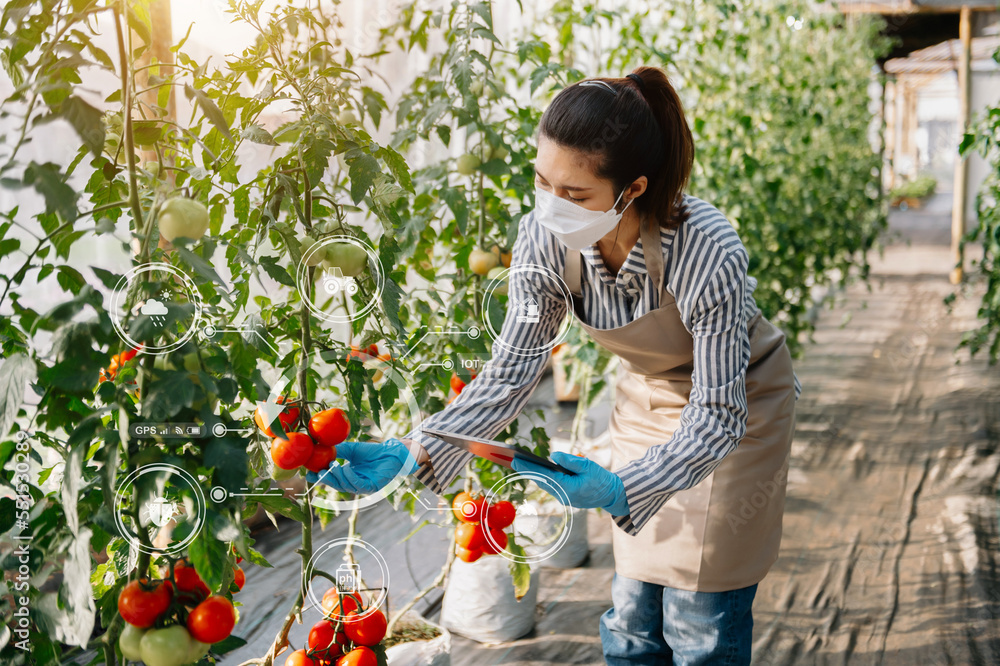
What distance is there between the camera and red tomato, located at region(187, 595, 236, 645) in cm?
73

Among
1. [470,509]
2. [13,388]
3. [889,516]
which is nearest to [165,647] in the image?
[13,388]

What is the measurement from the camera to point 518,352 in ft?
3.94

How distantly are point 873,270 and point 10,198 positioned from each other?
7.29m

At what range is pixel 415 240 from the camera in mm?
1463

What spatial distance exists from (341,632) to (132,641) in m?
0.41

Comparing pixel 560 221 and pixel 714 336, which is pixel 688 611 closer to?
pixel 714 336

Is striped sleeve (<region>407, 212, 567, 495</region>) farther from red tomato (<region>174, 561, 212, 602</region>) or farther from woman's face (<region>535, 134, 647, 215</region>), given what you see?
red tomato (<region>174, 561, 212, 602</region>)

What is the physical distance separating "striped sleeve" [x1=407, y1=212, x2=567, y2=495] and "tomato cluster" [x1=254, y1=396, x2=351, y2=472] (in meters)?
0.22

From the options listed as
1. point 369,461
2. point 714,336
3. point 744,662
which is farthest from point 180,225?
point 744,662

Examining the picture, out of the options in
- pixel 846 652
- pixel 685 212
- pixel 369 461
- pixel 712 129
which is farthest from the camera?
pixel 712 129

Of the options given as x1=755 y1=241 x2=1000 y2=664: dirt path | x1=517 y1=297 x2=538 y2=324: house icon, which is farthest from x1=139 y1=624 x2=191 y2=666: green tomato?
x1=755 y1=241 x2=1000 y2=664: dirt path

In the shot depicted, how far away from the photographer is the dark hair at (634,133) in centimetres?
101

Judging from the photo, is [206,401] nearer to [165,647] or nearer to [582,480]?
[165,647]

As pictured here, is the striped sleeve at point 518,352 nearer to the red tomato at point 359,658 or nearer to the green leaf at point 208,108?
the red tomato at point 359,658
